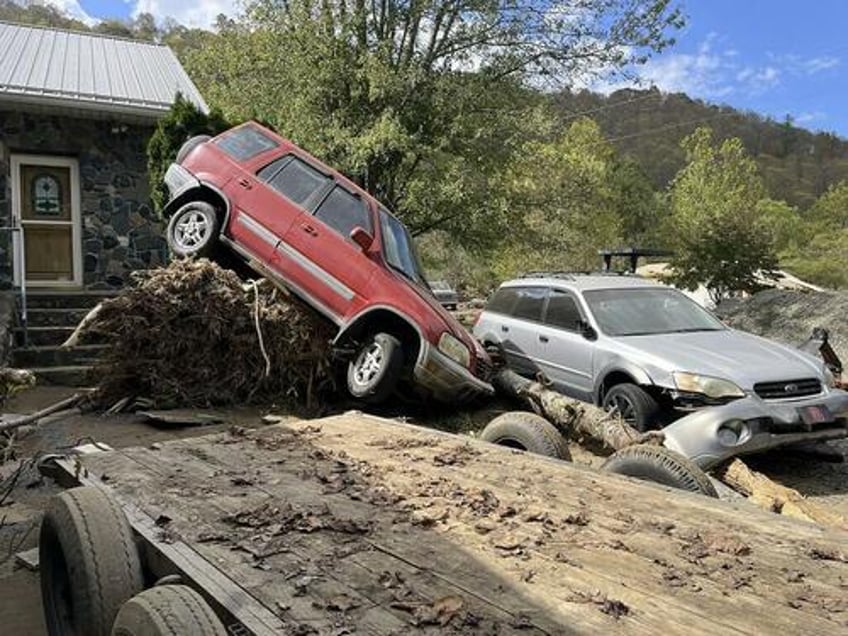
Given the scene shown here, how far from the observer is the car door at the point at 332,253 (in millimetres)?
8523

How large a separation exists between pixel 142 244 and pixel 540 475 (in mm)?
10409

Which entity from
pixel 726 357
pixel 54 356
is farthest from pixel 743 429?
pixel 54 356

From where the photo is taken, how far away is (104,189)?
12.2 meters

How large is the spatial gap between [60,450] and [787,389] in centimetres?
605

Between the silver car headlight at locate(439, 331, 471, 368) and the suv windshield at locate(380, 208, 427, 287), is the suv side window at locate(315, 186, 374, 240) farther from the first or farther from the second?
the silver car headlight at locate(439, 331, 471, 368)

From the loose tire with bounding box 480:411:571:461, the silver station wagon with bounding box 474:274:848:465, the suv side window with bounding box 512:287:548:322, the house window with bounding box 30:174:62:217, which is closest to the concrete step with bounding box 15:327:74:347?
the house window with bounding box 30:174:62:217

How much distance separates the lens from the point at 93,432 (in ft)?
23.7

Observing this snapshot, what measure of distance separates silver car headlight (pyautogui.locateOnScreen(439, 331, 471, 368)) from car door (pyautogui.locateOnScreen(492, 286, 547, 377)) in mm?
1048

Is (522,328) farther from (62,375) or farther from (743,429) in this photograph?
(62,375)

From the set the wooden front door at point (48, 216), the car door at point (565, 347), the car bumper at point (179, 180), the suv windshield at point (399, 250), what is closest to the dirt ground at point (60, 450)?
the car door at point (565, 347)

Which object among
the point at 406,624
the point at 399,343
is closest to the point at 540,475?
the point at 406,624

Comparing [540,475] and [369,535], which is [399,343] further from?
[369,535]

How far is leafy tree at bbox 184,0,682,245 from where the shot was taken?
1405 centimetres

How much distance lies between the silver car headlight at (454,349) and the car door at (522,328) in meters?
1.05
